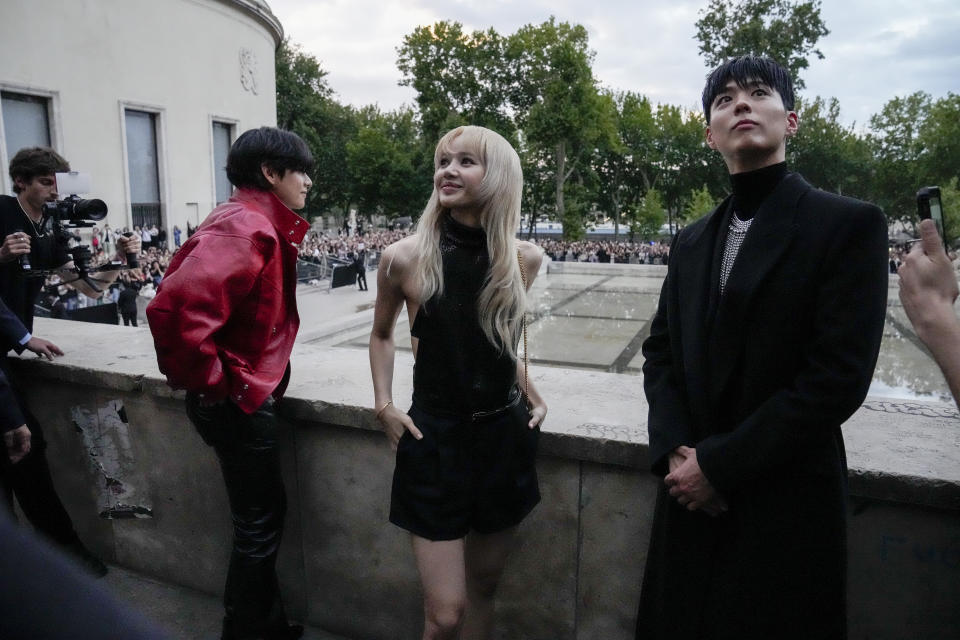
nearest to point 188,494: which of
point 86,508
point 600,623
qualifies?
point 86,508

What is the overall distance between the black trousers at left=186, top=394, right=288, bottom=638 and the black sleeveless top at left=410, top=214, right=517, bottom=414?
0.65 meters

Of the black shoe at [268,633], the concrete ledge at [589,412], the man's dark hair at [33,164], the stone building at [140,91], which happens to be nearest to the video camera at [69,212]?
the man's dark hair at [33,164]

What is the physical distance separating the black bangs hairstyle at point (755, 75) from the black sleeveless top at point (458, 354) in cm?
86

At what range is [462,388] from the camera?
2008mm

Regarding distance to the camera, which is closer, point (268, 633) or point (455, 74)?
point (268, 633)

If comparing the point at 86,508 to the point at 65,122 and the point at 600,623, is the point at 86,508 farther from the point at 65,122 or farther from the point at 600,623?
the point at 65,122

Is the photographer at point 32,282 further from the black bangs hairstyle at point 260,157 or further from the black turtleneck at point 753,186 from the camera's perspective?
the black turtleneck at point 753,186

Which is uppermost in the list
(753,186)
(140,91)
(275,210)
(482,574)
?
(140,91)

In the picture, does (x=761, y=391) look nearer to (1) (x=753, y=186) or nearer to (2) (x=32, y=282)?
(1) (x=753, y=186)

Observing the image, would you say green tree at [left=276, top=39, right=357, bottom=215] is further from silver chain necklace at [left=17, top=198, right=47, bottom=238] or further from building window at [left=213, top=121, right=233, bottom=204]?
silver chain necklace at [left=17, top=198, right=47, bottom=238]

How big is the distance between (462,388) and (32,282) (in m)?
2.46

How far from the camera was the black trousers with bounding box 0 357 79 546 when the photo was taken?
295cm

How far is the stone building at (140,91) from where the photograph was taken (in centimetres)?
2211

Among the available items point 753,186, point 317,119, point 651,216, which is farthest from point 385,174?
point 753,186
